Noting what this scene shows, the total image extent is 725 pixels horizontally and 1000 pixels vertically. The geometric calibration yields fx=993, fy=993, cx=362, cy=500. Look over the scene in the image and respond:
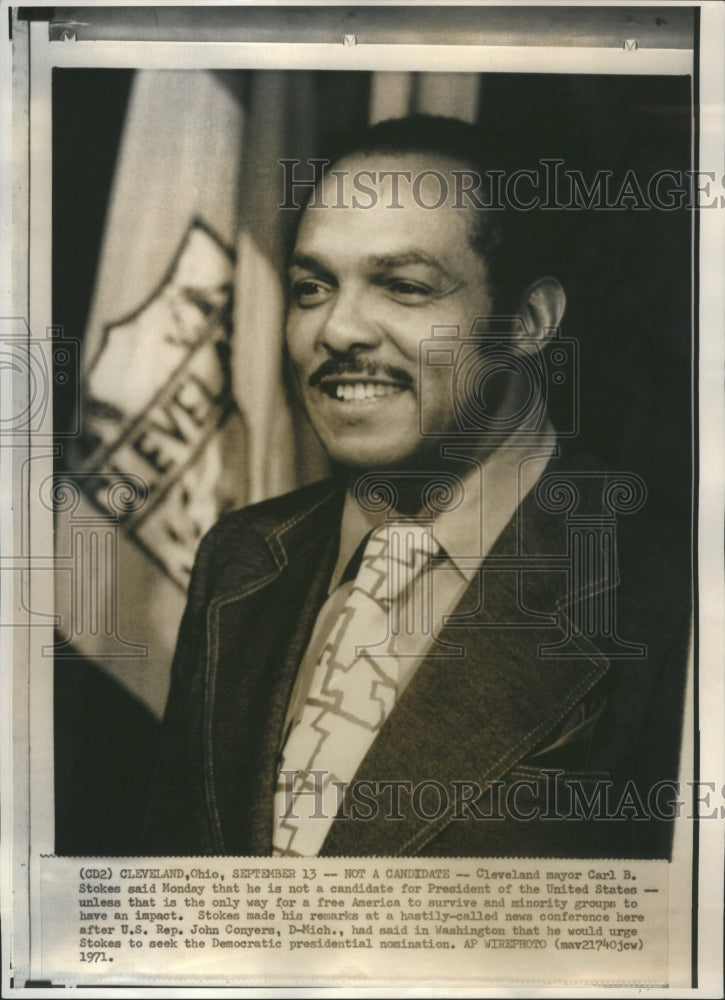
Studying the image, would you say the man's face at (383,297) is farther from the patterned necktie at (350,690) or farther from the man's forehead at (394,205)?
the patterned necktie at (350,690)

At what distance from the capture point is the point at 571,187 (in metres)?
1.36

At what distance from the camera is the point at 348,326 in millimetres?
1354

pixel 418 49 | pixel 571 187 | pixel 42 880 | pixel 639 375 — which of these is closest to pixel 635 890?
pixel 639 375

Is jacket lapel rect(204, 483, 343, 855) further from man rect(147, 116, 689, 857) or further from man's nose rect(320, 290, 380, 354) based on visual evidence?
man's nose rect(320, 290, 380, 354)

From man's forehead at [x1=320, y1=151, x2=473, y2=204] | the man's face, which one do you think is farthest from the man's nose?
man's forehead at [x1=320, y1=151, x2=473, y2=204]

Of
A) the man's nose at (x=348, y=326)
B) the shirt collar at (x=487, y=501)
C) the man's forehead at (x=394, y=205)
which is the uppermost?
the man's forehead at (x=394, y=205)

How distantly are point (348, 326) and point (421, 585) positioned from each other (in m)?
0.37

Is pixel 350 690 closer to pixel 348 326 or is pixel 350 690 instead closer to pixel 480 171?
pixel 348 326

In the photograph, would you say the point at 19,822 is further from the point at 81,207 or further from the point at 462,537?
the point at 81,207

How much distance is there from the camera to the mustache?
136 centimetres

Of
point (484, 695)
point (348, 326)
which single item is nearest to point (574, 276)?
point (348, 326)

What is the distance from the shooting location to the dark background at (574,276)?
4.46 ft

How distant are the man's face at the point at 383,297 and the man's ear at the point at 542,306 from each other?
0.19ft

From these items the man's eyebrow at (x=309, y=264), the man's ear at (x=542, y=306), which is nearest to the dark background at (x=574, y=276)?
the man's ear at (x=542, y=306)
